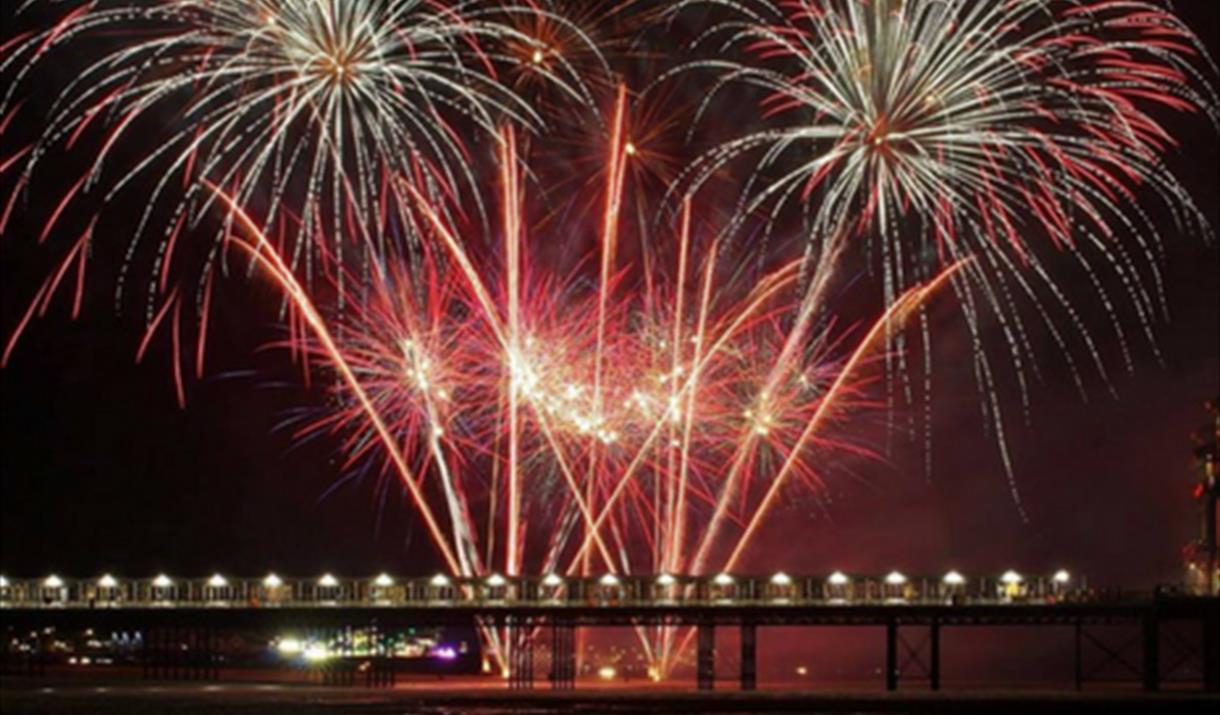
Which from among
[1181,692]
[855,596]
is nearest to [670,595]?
[855,596]

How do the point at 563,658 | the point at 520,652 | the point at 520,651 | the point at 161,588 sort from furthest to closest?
1. the point at 161,588
2. the point at 563,658
3. the point at 520,651
4. the point at 520,652

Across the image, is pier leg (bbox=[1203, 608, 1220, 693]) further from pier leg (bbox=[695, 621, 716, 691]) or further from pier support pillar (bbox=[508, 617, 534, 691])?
pier support pillar (bbox=[508, 617, 534, 691])

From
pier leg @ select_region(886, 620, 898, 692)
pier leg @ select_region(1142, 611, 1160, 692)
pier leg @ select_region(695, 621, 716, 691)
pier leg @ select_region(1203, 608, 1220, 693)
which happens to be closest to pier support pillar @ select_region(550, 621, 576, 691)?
pier leg @ select_region(695, 621, 716, 691)

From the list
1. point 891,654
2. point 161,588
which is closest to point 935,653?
point 891,654

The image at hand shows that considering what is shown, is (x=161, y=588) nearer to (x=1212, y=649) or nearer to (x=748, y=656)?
(x=748, y=656)

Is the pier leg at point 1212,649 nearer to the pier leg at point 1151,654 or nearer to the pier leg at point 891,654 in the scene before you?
the pier leg at point 1151,654

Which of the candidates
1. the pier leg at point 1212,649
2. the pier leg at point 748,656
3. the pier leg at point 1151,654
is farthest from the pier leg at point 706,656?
the pier leg at point 1212,649
